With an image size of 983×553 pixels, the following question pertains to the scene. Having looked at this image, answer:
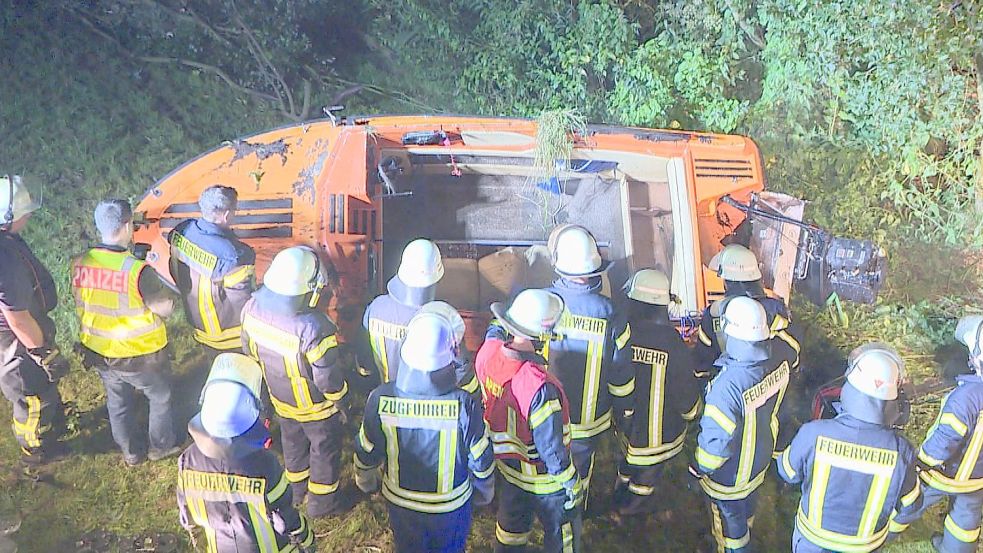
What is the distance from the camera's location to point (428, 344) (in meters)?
2.27

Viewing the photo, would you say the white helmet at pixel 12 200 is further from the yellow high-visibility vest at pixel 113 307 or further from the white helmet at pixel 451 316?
the white helmet at pixel 451 316

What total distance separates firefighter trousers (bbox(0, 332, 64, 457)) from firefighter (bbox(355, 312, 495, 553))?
1832mm

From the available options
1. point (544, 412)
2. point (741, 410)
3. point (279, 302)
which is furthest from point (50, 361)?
point (741, 410)

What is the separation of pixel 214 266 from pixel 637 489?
7.47 feet

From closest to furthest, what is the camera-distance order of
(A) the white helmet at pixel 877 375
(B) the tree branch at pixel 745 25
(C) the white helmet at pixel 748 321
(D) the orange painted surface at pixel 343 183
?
(A) the white helmet at pixel 877 375 < (C) the white helmet at pixel 748 321 < (D) the orange painted surface at pixel 343 183 < (B) the tree branch at pixel 745 25

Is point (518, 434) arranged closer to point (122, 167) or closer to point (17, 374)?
point (17, 374)

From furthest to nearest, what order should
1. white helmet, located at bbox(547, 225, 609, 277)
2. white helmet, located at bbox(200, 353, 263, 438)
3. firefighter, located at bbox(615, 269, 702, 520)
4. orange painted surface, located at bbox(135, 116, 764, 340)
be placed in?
orange painted surface, located at bbox(135, 116, 764, 340) < firefighter, located at bbox(615, 269, 702, 520) < white helmet, located at bbox(547, 225, 609, 277) < white helmet, located at bbox(200, 353, 263, 438)

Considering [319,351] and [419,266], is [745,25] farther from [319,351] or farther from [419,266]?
[319,351]

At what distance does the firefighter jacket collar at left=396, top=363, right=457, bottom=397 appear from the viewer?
231cm

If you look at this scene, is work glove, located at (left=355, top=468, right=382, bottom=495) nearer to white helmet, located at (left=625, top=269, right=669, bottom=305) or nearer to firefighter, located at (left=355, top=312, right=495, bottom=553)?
firefighter, located at (left=355, top=312, right=495, bottom=553)

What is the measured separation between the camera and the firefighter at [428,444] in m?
2.31

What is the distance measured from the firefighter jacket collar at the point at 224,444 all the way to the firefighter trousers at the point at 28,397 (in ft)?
5.52

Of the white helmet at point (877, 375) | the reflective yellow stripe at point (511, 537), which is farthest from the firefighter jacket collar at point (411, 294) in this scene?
the white helmet at point (877, 375)

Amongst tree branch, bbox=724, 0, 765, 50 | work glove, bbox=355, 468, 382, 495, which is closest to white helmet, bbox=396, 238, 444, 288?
work glove, bbox=355, 468, 382, 495
